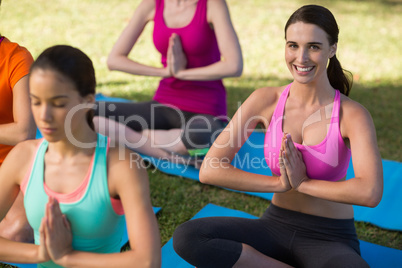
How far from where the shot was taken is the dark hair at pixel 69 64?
1.63 m

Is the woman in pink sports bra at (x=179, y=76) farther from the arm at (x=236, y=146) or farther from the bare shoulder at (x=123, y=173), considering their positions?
the bare shoulder at (x=123, y=173)

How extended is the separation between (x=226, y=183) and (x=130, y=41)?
1843 millimetres

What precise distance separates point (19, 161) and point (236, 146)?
1.05 m

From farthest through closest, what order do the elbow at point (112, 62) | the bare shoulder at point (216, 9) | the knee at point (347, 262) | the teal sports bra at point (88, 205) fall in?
the elbow at point (112, 62) < the bare shoulder at point (216, 9) < the knee at point (347, 262) < the teal sports bra at point (88, 205)

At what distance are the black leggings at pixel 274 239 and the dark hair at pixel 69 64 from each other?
99cm

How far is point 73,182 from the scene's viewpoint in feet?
5.78

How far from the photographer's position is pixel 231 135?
7.98 ft

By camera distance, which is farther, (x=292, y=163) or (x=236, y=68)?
(x=236, y=68)

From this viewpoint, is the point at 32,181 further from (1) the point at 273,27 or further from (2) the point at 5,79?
(1) the point at 273,27

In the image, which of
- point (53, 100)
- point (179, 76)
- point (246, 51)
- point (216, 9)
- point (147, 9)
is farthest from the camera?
point (246, 51)

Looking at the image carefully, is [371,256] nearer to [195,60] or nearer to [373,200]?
[373,200]

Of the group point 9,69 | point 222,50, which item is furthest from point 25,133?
point 222,50

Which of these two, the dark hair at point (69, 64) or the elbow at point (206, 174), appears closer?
the dark hair at point (69, 64)

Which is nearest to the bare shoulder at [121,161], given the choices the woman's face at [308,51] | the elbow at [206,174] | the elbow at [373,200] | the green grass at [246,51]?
the elbow at [206,174]
